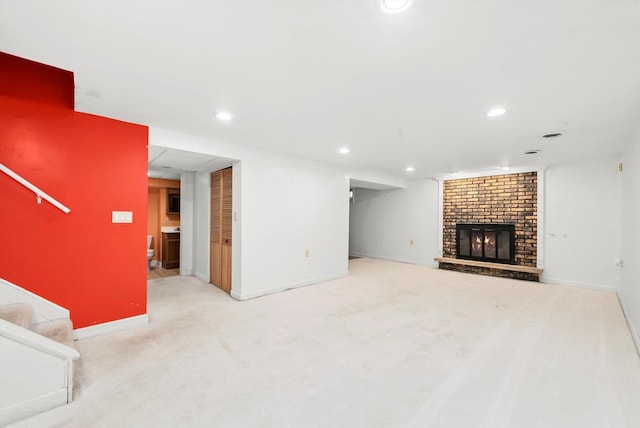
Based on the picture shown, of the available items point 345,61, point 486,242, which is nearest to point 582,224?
point 486,242

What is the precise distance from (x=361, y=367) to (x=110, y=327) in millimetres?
2615

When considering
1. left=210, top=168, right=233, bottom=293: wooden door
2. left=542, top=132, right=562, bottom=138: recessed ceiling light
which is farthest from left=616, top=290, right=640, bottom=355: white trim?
left=210, top=168, right=233, bottom=293: wooden door

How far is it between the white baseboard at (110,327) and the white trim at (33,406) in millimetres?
1122

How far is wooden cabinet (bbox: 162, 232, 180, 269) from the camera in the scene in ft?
19.9

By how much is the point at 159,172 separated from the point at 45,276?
11.0 feet

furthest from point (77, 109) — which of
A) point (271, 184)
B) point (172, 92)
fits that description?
point (271, 184)

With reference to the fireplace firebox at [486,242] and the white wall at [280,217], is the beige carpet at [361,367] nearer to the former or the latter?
the white wall at [280,217]

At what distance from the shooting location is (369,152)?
14.6ft

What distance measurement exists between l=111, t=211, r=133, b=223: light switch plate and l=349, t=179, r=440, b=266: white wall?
245 inches

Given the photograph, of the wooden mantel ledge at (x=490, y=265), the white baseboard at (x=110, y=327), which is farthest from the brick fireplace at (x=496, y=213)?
the white baseboard at (x=110, y=327)

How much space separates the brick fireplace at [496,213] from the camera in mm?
5574

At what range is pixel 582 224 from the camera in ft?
16.4

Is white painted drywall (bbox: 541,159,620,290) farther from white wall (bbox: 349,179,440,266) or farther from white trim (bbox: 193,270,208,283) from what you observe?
white trim (bbox: 193,270,208,283)

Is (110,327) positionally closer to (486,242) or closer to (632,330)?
(632,330)
